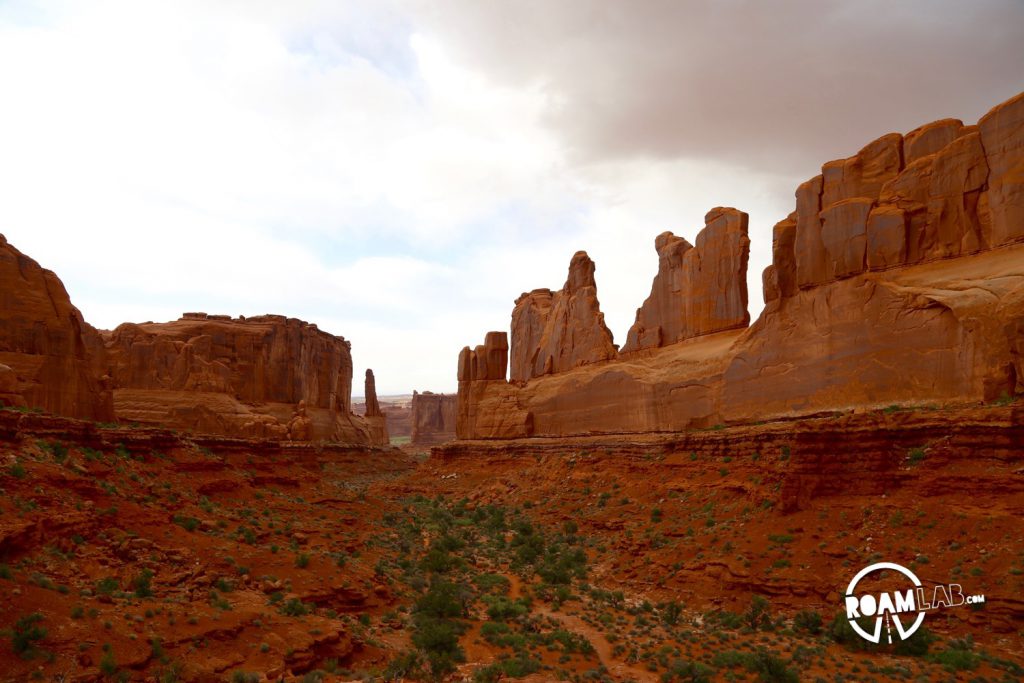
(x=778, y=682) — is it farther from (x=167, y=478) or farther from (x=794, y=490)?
(x=167, y=478)

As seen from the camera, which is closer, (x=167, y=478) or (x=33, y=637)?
(x=33, y=637)

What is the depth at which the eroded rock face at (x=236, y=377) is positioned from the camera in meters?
53.7

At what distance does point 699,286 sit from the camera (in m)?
35.8

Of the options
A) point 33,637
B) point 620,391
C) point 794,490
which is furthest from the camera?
point 620,391

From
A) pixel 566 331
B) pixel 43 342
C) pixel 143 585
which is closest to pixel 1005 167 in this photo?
pixel 143 585

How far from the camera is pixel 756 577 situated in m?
20.3

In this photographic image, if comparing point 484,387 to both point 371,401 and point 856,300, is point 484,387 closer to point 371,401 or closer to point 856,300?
point 856,300

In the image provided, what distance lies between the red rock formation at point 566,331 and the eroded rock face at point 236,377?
23.9 m

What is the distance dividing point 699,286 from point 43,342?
3073cm

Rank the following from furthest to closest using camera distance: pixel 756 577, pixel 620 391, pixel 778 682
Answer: pixel 620 391, pixel 756 577, pixel 778 682

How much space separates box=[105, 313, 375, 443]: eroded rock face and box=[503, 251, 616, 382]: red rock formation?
23873 mm

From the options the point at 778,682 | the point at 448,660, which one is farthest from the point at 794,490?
the point at 448,660

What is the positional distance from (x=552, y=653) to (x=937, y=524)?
36.0 feet
